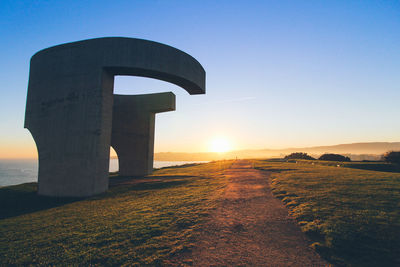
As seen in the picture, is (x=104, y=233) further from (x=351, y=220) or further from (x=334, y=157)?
(x=334, y=157)

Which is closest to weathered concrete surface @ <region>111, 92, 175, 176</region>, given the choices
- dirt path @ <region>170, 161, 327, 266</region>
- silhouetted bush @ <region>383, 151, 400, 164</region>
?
dirt path @ <region>170, 161, 327, 266</region>

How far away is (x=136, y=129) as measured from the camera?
980 inches

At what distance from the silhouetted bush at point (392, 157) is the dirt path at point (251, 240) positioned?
27.0 meters

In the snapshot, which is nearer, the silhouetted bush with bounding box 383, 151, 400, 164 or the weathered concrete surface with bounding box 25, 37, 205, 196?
the weathered concrete surface with bounding box 25, 37, 205, 196

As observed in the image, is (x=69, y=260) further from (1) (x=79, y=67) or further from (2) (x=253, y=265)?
(1) (x=79, y=67)

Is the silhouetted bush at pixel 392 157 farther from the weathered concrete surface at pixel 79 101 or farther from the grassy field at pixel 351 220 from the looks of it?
the weathered concrete surface at pixel 79 101

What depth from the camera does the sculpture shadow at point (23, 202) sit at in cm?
995

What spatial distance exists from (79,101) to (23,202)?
22.3 feet

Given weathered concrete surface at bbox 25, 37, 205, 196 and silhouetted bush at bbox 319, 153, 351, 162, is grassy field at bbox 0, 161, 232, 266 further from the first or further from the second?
silhouetted bush at bbox 319, 153, 351, 162

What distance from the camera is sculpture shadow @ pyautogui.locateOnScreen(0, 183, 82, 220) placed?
995 cm

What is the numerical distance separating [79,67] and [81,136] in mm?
4727

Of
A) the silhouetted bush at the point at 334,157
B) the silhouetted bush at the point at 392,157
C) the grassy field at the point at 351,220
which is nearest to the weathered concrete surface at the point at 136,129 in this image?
the grassy field at the point at 351,220

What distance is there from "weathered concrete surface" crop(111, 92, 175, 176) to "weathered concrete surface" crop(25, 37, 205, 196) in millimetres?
10148

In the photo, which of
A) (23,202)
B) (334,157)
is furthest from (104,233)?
(334,157)
